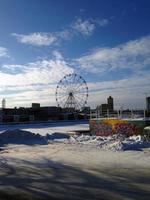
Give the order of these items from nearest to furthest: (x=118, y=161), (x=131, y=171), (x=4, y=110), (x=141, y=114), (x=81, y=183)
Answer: (x=81, y=183) < (x=131, y=171) < (x=118, y=161) < (x=141, y=114) < (x=4, y=110)

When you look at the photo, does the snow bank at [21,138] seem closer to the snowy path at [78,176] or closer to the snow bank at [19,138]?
the snow bank at [19,138]

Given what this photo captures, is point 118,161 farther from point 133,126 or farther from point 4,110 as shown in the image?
point 4,110

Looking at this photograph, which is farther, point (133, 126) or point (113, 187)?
point (133, 126)

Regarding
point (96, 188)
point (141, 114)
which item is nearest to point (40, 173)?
point (96, 188)

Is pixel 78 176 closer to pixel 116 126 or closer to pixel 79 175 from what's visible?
pixel 79 175

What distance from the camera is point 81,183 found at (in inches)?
414

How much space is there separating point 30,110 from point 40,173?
315 ft

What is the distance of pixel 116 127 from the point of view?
29.7 m

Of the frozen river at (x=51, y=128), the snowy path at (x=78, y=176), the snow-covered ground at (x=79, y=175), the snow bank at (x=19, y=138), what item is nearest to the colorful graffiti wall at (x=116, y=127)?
the snow bank at (x=19, y=138)

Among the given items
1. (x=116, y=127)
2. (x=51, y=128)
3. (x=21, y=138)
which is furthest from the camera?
(x=51, y=128)

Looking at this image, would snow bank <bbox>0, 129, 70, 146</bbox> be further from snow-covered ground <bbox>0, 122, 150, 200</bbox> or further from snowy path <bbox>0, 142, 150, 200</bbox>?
snowy path <bbox>0, 142, 150, 200</bbox>

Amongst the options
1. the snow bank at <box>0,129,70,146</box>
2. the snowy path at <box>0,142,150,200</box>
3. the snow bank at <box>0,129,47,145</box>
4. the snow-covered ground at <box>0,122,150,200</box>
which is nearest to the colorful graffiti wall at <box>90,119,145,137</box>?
the snow bank at <box>0,129,70,146</box>

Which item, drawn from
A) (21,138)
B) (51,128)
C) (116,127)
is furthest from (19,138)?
(51,128)

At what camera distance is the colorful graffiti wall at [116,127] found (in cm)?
2735
